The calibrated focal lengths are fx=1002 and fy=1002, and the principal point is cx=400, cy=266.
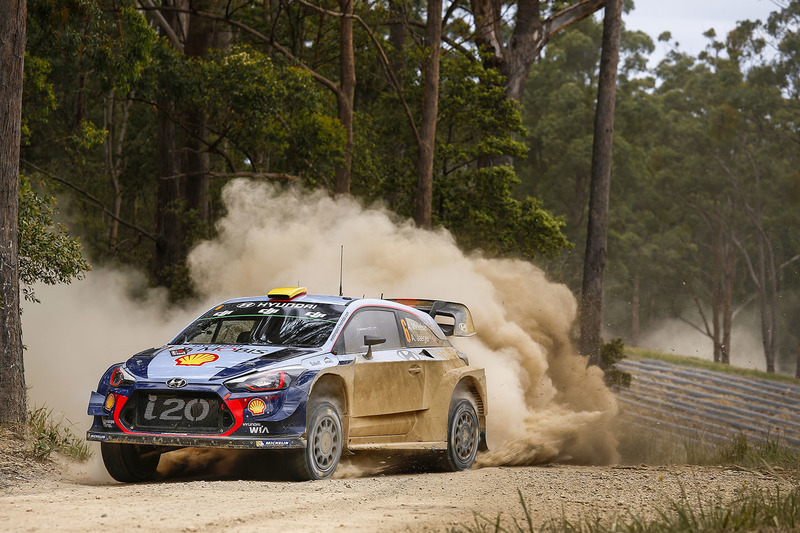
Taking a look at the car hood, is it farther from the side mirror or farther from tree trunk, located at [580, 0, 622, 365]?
tree trunk, located at [580, 0, 622, 365]

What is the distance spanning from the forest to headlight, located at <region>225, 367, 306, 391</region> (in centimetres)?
751

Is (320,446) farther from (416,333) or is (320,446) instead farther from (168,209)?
(168,209)

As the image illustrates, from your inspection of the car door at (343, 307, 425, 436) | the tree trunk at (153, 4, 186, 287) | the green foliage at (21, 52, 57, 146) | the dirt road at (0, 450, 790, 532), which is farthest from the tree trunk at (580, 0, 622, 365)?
the car door at (343, 307, 425, 436)

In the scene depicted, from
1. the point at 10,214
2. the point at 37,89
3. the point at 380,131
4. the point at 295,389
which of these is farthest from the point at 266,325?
the point at 380,131

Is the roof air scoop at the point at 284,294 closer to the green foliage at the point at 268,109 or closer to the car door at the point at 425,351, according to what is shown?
the car door at the point at 425,351

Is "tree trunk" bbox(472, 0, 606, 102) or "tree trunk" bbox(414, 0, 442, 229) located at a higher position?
"tree trunk" bbox(472, 0, 606, 102)

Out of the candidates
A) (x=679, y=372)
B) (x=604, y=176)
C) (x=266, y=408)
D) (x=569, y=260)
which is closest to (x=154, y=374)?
(x=266, y=408)

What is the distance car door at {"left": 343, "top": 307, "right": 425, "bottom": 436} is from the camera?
900 centimetres

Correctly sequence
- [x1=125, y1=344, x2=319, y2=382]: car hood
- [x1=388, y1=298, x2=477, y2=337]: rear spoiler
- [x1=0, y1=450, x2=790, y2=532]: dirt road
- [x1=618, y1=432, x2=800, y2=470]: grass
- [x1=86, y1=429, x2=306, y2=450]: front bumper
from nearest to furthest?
[x1=0, y1=450, x2=790, y2=532]: dirt road, [x1=86, y1=429, x2=306, y2=450]: front bumper, [x1=125, y1=344, x2=319, y2=382]: car hood, [x1=618, y1=432, x2=800, y2=470]: grass, [x1=388, y1=298, x2=477, y2=337]: rear spoiler

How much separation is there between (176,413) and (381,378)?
200 cm

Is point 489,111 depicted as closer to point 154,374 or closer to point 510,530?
point 154,374

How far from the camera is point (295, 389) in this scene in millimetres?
8156

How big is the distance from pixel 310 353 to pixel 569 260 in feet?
150

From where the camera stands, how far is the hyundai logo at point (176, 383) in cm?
810
